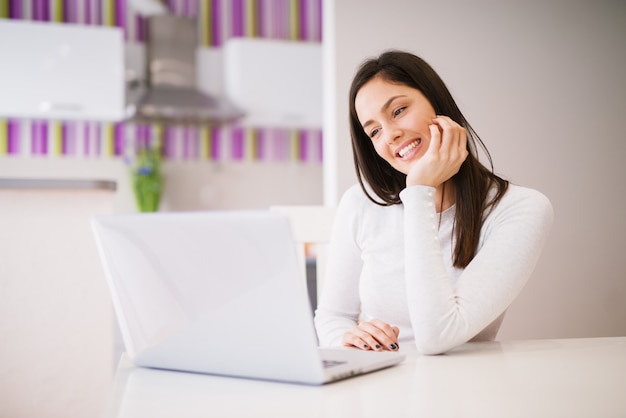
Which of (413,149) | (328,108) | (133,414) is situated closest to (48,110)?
(328,108)

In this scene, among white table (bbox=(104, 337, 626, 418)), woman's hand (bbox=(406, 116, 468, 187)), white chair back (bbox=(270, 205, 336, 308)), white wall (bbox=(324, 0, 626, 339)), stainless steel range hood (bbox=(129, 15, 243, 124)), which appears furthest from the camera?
stainless steel range hood (bbox=(129, 15, 243, 124))

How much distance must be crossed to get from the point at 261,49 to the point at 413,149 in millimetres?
3641

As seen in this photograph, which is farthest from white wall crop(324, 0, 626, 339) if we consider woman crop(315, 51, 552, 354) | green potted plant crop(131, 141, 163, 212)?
green potted plant crop(131, 141, 163, 212)

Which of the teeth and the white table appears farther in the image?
the teeth

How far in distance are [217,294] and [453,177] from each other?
911 mm

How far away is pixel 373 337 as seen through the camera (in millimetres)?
1103

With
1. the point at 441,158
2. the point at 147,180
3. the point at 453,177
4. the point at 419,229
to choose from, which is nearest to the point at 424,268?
the point at 419,229

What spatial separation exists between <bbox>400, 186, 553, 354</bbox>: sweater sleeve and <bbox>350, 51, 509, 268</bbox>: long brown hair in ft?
0.42

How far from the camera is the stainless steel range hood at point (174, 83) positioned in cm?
472

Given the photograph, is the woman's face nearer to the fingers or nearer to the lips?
the lips

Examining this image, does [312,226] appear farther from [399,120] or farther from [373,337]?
[373,337]

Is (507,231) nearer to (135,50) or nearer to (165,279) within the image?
(165,279)

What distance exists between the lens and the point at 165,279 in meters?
0.77

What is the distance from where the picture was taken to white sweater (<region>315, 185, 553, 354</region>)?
3.67 feet
